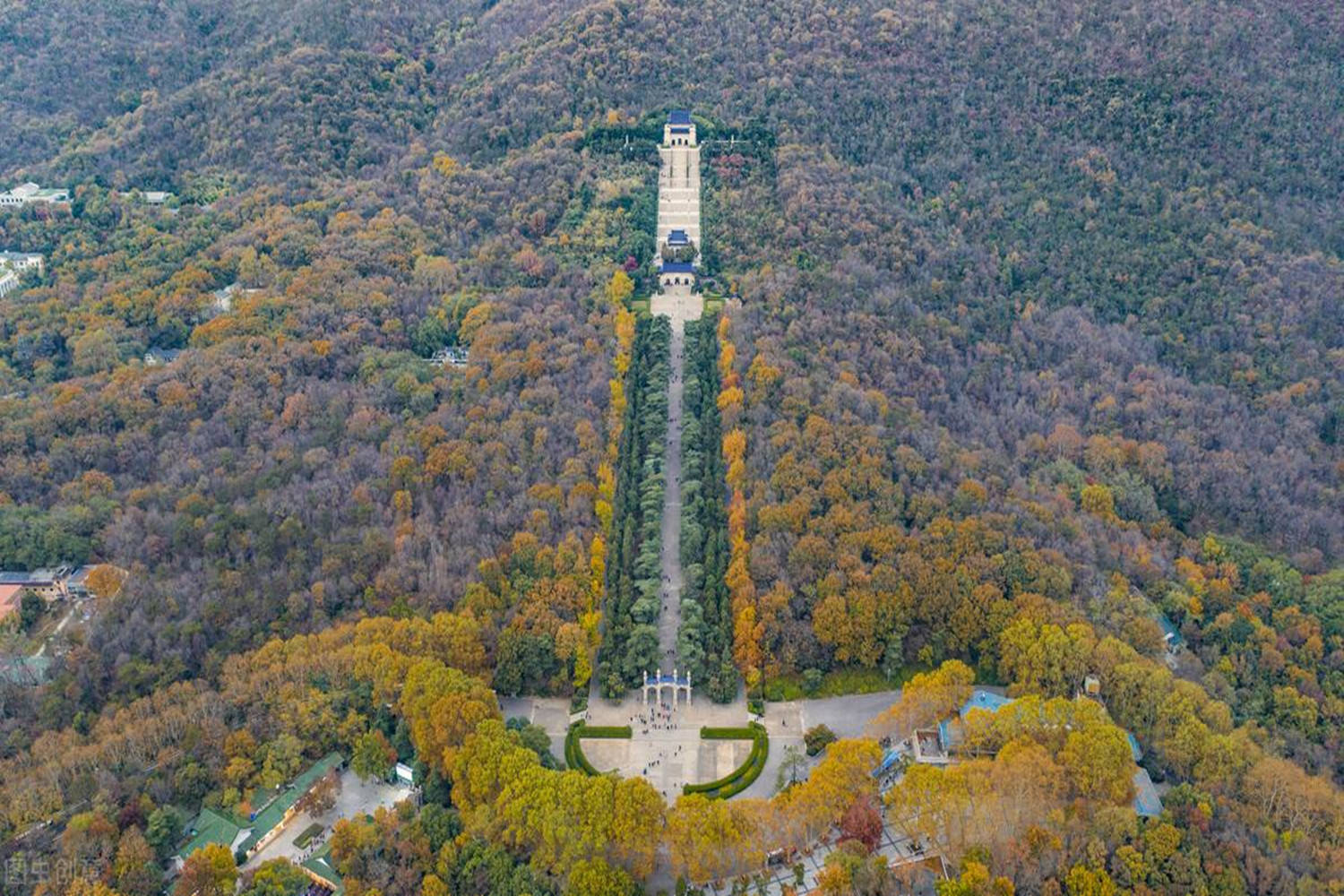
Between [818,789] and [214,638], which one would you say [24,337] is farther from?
[818,789]

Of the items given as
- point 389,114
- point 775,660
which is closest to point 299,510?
point 775,660

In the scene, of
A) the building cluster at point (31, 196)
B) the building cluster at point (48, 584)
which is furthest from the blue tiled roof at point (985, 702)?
the building cluster at point (31, 196)

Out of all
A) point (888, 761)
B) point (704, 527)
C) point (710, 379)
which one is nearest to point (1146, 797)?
point (888, 761)

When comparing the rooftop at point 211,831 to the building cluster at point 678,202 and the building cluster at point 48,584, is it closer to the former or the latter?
the building cluster at point 48,584

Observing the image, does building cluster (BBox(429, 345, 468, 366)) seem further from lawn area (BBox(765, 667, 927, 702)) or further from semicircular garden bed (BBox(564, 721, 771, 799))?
lawn area (BBox(765, 667, 927, 702))

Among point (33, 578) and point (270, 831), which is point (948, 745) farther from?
point (33, 578)

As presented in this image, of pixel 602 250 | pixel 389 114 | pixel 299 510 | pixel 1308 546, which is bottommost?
pixel 1308 546

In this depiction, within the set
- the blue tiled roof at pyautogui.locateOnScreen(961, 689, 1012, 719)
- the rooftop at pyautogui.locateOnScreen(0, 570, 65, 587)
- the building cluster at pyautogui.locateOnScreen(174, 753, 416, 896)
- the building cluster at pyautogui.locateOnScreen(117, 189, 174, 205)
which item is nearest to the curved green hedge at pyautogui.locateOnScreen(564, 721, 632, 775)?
the building cluster at pyautogui.locateOnScreen(174, 753, 416, 896)
